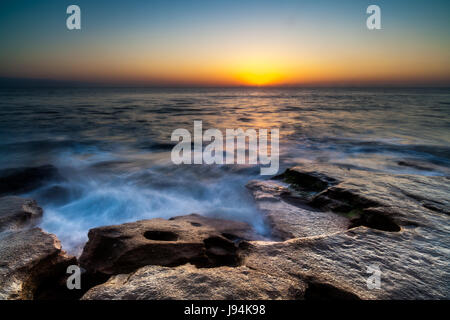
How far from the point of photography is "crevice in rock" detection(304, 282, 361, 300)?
1699 mm

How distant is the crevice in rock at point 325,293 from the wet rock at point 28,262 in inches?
85.3

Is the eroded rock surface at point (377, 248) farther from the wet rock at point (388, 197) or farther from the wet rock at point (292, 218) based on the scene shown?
the wet rock at point (292, 218)

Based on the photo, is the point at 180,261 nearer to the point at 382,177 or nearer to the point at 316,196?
the point at 316,196

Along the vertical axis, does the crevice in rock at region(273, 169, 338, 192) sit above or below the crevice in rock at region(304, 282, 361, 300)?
above

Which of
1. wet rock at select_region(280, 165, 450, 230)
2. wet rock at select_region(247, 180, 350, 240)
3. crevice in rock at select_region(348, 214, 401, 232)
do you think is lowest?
wet rock at select_region(247, 180, 350, 240)

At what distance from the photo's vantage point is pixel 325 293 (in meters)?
1.74

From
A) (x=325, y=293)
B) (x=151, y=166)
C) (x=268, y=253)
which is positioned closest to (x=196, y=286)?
(x=268, y=253)

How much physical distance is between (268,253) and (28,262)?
214cm

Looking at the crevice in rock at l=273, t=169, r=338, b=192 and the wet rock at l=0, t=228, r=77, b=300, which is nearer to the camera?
the wet rock at l=0, t=228, r=77, b=300

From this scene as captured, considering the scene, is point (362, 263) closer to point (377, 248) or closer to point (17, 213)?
point (377, 248)

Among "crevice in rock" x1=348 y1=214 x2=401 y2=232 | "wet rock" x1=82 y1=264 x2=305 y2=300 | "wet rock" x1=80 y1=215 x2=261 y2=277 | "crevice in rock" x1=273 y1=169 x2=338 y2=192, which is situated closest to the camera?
"wet rock" x1=82 y1=264 x2=305 y2=300

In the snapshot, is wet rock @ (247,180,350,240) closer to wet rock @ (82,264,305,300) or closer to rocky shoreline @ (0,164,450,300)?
rocky shoreline @ (0,164,450,300)

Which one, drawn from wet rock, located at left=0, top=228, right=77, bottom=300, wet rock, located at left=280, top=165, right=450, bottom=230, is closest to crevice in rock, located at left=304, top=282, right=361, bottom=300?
wet rock, located at left=280, top=165, right=450, bottom=230
